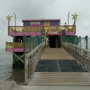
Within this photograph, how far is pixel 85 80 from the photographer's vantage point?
9.17 m

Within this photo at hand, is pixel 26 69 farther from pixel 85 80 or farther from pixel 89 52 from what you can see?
pixel 89 52

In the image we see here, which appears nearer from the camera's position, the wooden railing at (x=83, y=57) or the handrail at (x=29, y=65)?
the handrail at (x=29, y=65)

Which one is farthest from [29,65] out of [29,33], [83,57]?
[29,33]

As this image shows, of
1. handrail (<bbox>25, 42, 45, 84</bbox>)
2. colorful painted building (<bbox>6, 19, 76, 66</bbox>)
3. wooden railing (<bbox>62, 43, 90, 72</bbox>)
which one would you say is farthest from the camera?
colorful painted building (<bbox>6, 19, 76, 66</bbox>)

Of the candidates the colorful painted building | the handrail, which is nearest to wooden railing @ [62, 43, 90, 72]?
the handrail

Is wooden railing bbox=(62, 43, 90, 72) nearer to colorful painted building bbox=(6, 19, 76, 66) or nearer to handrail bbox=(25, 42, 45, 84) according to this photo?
handrail bbox=(25, 42, 45, 84)

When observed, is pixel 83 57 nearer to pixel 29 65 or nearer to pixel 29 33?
pixel 29 65

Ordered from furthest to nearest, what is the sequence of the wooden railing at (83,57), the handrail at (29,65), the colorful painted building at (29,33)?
1. the colorful painted building at (29,33)
2. the wooden railing at (83,57)
3. the handrail at (29,65)

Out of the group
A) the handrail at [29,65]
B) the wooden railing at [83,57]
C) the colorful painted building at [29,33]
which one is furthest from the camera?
the colorful painted building at [29,33]

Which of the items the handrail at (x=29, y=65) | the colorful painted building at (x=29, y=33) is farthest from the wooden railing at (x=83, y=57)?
the colorful painted building at (x=29, y=33)

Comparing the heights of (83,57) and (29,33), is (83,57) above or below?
below

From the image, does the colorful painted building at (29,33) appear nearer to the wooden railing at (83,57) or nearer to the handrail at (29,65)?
the wooden railing at (83,57)

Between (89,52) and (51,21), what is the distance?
127ft

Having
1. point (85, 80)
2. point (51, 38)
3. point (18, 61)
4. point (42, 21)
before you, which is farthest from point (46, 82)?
point (42, 21)
